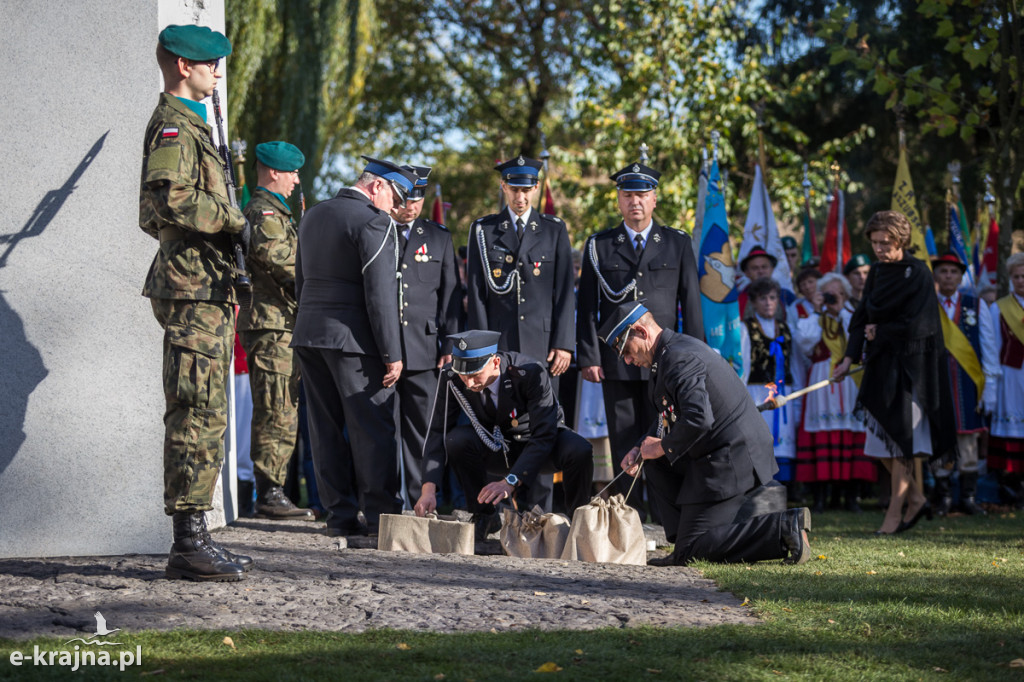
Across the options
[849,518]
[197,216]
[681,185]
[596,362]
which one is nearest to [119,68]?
[197,216]

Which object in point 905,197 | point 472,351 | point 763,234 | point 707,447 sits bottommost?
point 707,447

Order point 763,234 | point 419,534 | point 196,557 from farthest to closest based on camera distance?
point 763,234 < point 419,534 < point 196,557

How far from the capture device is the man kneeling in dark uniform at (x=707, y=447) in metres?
5.58

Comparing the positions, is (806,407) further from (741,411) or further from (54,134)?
(54,134)

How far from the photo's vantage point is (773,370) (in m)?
9.05

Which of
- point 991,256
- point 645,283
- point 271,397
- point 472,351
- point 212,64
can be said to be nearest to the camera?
point 212,64

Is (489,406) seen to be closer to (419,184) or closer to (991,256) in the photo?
(419,184)

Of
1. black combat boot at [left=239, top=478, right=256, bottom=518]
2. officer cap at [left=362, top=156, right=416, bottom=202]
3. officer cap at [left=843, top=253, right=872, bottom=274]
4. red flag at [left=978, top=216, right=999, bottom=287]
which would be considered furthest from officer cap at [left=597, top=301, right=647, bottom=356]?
red flag at [left=978, top=216, right=999, bottom=287]

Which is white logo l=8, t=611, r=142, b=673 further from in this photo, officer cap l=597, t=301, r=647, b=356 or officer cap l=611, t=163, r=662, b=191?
officer cap l=611, t=163, r=662, b=191

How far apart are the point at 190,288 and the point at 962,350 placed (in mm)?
6858

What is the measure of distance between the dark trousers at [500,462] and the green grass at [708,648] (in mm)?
1814

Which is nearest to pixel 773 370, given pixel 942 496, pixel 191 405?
pixel 942 496

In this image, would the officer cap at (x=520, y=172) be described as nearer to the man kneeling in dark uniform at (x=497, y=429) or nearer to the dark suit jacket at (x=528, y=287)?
the dark suit jacket at (x=528, y=287)

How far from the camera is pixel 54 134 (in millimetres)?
5590
